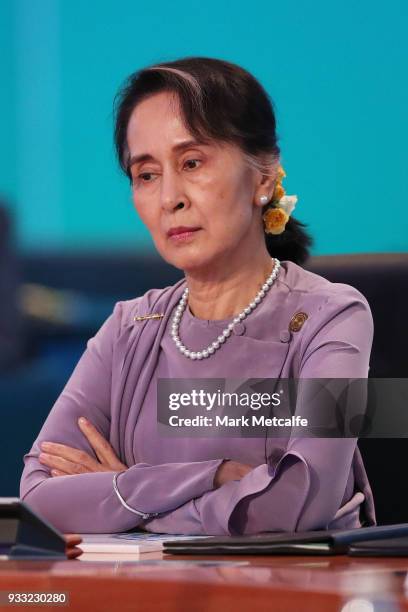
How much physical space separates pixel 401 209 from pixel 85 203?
3.23 feet

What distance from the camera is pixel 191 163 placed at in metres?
2.19

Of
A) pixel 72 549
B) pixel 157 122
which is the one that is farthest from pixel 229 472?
pixel 157 122

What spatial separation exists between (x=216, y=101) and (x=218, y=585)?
136 cm

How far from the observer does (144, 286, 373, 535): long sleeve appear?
183 centimetres

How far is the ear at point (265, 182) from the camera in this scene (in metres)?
2.26

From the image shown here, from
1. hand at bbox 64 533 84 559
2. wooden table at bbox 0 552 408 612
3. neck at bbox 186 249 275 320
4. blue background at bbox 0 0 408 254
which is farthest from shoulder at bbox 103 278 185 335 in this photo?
wooden table at bbox 0 552 408 612

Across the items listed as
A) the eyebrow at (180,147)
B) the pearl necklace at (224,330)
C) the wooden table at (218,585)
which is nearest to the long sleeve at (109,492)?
the pearl necklace at (224,330)

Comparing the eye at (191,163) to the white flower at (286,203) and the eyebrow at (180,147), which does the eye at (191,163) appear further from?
the white flower at (286,203)

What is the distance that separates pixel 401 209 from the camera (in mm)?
2910

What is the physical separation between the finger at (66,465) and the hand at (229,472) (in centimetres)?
31

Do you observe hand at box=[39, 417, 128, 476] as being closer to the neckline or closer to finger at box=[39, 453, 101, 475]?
finger at box=[39, 453, 101, 475]

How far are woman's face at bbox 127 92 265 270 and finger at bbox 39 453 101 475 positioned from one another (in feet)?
1.46

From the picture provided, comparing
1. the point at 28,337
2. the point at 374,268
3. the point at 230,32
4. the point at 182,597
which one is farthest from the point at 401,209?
the point at 182,597

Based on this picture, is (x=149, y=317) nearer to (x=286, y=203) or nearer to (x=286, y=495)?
(x=286, y=203)
